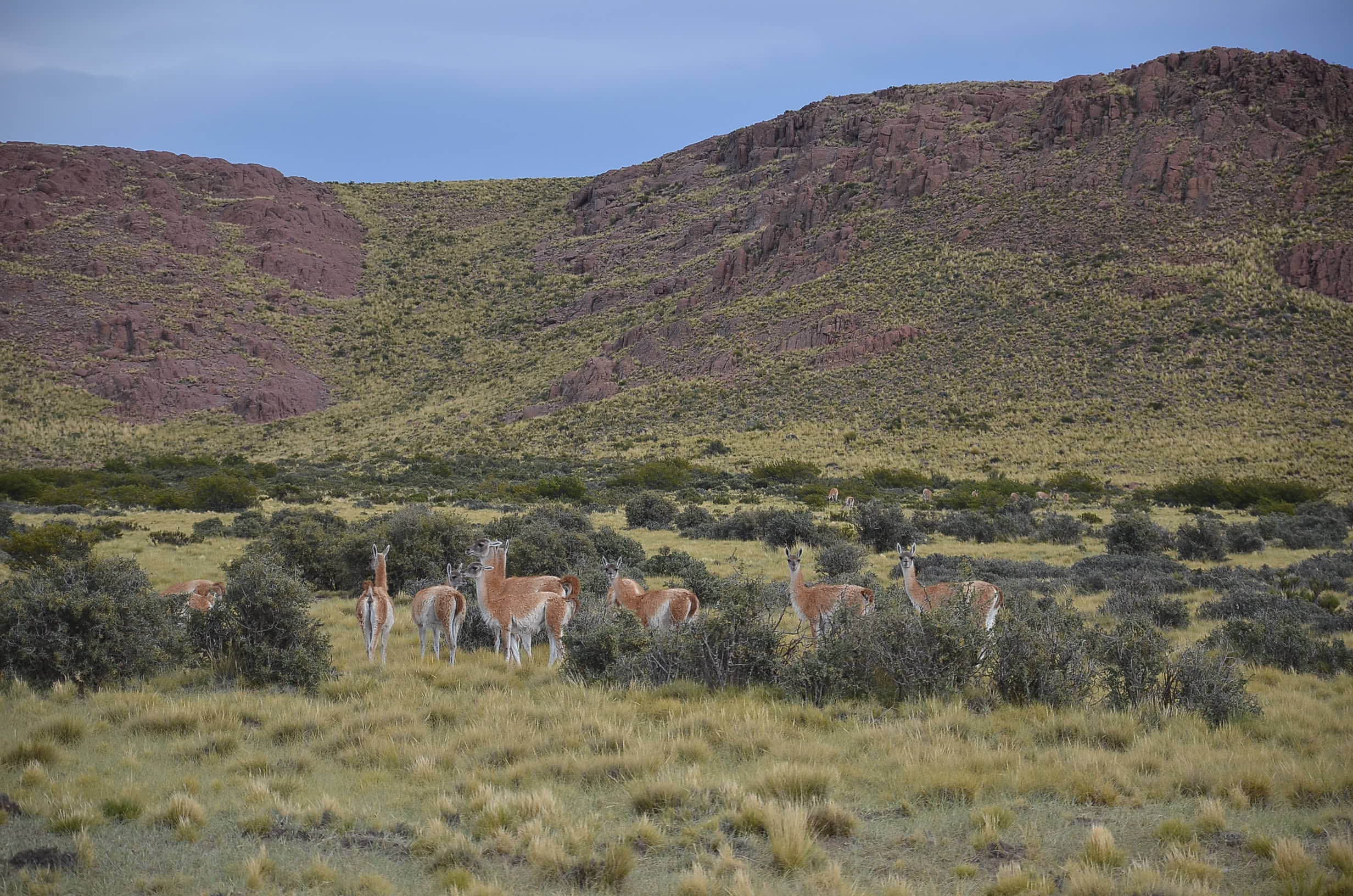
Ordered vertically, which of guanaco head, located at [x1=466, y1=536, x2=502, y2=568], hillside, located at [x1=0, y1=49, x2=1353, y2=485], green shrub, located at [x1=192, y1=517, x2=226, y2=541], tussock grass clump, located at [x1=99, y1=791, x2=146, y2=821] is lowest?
green shrub, located at [x1=192, y1=517, x2=226, y2=541]

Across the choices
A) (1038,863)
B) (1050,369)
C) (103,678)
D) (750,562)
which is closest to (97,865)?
(103,678)

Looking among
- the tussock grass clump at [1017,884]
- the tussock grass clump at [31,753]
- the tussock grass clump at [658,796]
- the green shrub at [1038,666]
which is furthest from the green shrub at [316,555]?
the tussock grass clump at [1017,884]

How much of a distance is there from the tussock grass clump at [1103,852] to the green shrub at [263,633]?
7.44 meters

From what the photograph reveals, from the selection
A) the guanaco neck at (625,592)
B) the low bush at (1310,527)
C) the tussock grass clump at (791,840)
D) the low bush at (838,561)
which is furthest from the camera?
Answer: the low bush at (1310,527)

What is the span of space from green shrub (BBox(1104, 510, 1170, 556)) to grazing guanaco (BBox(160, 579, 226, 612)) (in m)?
19.9

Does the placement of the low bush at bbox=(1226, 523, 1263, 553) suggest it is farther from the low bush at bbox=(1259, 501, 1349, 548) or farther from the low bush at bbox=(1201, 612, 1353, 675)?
the low bush at bbox=(1201, 612, 1353, 675)

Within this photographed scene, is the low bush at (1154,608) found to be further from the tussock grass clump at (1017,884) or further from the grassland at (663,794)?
the tussock grass clump at (1017,884)

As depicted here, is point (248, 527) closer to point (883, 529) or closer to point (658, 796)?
point (883, 529)

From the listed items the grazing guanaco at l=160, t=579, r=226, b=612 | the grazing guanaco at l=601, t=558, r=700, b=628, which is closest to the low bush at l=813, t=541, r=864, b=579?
the grazing guanaco at l=601, t=558, r=700, b=628

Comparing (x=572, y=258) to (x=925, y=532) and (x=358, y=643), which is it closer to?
(x=925, y=532)

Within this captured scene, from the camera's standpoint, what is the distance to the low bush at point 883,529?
23.1 m

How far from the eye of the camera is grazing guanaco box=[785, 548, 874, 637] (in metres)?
9.88

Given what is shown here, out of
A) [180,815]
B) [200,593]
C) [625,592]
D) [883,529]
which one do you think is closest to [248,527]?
[200,593]

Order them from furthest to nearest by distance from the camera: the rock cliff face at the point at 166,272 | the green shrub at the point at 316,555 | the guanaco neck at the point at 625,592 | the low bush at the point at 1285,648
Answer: the rock cliff face at the point at 166,272 < the green shrub at the point at 316,555 < the guanaco neck at the point at 625,592 < the low bush at the point at 1285,648
